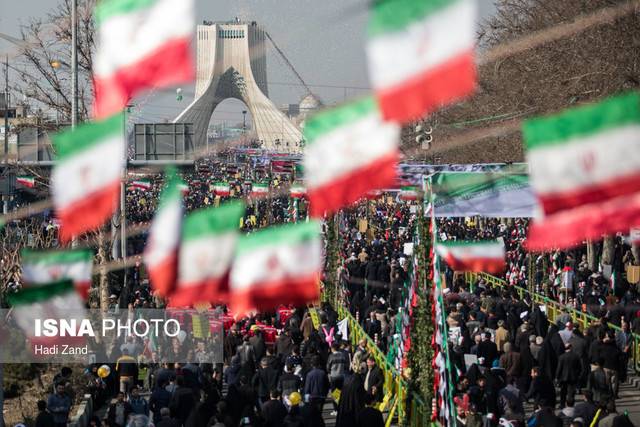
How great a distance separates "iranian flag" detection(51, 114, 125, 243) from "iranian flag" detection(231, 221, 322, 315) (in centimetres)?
266

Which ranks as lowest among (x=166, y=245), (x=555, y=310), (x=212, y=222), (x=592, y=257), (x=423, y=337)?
(x=555, y=310)

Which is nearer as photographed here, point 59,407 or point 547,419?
point 547,419

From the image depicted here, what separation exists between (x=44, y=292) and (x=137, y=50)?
5021 millimetres

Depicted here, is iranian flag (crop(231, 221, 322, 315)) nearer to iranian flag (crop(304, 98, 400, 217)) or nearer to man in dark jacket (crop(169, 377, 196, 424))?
man in dark jacket (crop(169, 377, 196, 424))

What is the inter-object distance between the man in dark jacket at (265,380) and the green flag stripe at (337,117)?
6741 millimetres

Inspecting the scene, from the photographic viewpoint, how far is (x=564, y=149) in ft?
22.7

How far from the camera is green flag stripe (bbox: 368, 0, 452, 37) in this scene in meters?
5.78

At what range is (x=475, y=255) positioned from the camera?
23344mm

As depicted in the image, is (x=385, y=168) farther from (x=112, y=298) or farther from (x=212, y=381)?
(x=112, y=298)

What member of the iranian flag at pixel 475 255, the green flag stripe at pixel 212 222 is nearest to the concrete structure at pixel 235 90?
the iranian flag at pixel 475 255

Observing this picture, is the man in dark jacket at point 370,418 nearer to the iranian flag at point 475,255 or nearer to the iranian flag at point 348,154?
the iranian flag at point 348,154

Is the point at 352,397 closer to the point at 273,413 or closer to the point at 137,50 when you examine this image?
the point at 273,413

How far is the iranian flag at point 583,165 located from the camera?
664 cm

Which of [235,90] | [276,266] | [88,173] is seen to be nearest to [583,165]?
[88,173]
